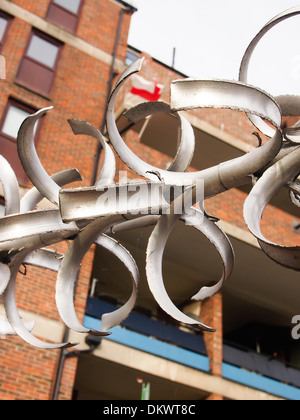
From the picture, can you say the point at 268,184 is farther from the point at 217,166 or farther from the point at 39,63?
the point at 39,63

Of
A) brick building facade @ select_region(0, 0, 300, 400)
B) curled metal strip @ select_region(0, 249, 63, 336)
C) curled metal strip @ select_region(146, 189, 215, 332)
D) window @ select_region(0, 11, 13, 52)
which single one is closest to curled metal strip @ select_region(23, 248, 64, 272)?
curled metal strip @ select_region(0, 249, 63, 336)

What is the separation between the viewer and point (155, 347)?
9617 mm

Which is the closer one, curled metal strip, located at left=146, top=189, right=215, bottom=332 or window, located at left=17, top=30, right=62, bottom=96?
curled metal strip, located at left=146, top=189, right=215, bottom=332

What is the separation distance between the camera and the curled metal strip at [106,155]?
280 centimetres

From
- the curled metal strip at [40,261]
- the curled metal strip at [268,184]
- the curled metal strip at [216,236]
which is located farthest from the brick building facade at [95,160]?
the curled metal strip at [268,184]

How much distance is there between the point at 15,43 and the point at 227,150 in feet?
19.8

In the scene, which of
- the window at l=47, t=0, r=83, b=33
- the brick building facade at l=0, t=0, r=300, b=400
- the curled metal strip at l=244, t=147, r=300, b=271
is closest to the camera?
the curled metal strip at l=244, t=147, r=300, b=271

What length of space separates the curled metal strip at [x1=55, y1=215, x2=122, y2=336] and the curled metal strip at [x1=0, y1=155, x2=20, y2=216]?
18.1 inches

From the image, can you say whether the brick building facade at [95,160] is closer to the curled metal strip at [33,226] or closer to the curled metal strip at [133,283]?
the curled metal strip at [133,283]

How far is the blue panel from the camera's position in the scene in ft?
30.3

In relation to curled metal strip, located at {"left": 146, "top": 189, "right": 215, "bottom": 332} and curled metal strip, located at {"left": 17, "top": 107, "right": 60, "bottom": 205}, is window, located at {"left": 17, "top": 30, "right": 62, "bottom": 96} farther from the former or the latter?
curled metal strip, located at {"left": 146, "top": 189, "right": 215, "bottom": 332}

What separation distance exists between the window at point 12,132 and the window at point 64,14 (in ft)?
11.1

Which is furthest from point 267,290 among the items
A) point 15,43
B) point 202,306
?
point 15,43
